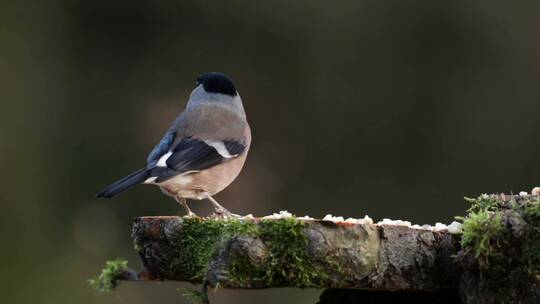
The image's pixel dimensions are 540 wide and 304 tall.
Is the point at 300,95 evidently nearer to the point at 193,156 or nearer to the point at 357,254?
the point at 193,156

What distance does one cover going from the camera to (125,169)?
7.19 metres

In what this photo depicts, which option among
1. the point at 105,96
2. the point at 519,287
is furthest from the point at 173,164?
the point at 105,96

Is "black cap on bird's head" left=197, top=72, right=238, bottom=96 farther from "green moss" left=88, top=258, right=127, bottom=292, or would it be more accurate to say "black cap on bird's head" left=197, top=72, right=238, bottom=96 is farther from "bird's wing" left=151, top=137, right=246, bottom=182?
"green moss" left=88, top=258, right=127, bottom=292

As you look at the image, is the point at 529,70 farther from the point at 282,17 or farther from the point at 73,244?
the point at 73,244

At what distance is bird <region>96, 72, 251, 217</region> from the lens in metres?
3.94

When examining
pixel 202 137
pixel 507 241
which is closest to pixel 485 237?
pixel 507 241

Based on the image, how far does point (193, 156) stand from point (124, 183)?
22.4 inches

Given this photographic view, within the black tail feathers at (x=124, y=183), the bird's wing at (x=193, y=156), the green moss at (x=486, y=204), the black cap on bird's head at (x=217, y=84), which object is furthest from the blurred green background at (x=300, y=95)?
the green moss at (x=486, y=204)

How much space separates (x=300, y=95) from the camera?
7.80 m

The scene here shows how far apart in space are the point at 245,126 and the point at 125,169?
9.29ft

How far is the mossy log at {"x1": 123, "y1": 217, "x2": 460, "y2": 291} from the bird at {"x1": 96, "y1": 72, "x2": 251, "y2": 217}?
2.81ft

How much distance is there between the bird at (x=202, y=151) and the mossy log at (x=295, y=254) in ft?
2.81

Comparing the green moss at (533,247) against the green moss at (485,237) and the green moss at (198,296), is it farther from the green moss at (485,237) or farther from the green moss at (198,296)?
the green moss at (198,296)

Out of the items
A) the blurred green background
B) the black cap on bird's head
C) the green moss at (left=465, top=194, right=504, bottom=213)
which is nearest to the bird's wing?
the black cap on bird's head
